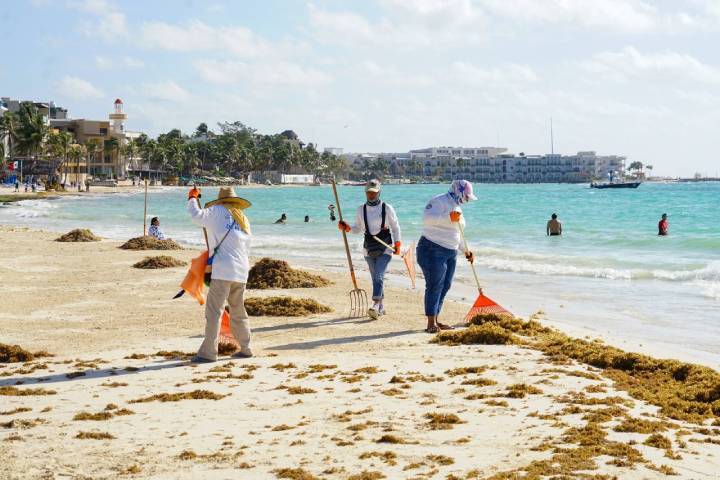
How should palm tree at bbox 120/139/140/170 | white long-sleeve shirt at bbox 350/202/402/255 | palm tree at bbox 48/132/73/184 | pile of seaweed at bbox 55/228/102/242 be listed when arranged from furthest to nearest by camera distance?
palm tree at bbox 120/139/140/170
palm tree at bbox 48/132/73/184
pile of seaweed at bbox 55/228/102/242
white long-sleeve shirt at bbox 350/202/402/255

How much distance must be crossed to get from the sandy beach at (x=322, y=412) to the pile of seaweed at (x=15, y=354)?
5.7 inches

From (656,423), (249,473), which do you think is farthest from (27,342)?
(656,423)

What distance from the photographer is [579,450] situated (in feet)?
18.2

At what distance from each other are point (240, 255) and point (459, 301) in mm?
6294

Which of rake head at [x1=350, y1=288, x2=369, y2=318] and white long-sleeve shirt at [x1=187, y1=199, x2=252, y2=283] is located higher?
white long-sleeve shirt at [x1=187, y1=199, x2=252, y2=283]

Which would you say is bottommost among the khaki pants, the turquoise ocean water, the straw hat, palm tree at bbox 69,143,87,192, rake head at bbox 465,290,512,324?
the turquoise ocean water

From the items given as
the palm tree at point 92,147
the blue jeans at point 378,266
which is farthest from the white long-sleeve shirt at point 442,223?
the palm tree at point 92,147

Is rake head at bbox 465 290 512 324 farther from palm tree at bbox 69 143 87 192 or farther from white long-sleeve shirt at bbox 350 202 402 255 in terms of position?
palm tree at bbox 69 143 87 192

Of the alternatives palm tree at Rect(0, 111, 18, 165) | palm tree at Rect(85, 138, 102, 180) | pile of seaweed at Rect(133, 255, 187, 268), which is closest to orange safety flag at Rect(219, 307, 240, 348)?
pile of seaweed at Rect(133, 255, 187, 268)

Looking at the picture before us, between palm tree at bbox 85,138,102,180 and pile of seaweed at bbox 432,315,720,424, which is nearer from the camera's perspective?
pile of seaweed at bbox 432,315,720,424

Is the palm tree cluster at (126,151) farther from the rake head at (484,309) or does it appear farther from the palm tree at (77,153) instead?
the rake head at (484,309)

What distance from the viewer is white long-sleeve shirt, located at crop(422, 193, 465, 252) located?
400 inches

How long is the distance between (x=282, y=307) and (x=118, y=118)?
14847cm

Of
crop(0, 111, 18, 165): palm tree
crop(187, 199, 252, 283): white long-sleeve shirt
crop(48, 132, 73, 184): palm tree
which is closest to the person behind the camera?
crop(187, 199, 252, 283): white long-sleeve shirt
